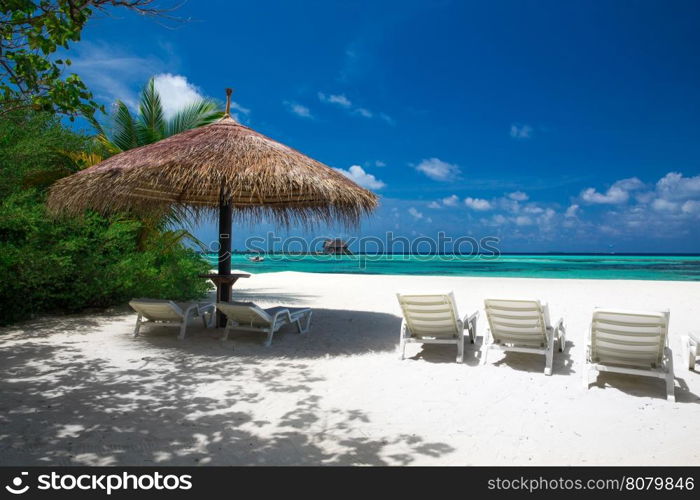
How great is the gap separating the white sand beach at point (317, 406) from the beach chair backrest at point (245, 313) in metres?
0.31

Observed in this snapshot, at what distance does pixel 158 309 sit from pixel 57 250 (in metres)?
2.37

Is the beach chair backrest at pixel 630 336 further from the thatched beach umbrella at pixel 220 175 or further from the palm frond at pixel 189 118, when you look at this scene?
the palm frond at pixel 189 118

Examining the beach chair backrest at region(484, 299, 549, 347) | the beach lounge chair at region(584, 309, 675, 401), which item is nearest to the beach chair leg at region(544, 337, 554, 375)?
the beach chair backrest at region(484, 299, 549, 347)

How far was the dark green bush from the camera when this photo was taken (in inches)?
243

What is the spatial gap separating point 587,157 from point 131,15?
67.2 meters

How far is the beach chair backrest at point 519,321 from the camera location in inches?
172

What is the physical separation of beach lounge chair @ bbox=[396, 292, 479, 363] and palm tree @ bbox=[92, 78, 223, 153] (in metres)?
8.60

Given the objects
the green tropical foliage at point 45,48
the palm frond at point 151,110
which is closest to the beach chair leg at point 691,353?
the green tropical foliage at point 45,48

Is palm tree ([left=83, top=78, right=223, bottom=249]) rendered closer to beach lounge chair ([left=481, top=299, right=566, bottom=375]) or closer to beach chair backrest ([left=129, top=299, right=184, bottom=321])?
beach chair backrest ([left=129, top=299, right=184, bottom=321])

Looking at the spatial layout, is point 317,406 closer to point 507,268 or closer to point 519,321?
point 519,321

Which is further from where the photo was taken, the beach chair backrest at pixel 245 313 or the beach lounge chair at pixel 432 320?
the beach chair backrest at pixel 245 313

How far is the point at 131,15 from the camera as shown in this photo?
10.3 feet

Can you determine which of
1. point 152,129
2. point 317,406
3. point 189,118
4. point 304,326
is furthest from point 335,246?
point 317,406
